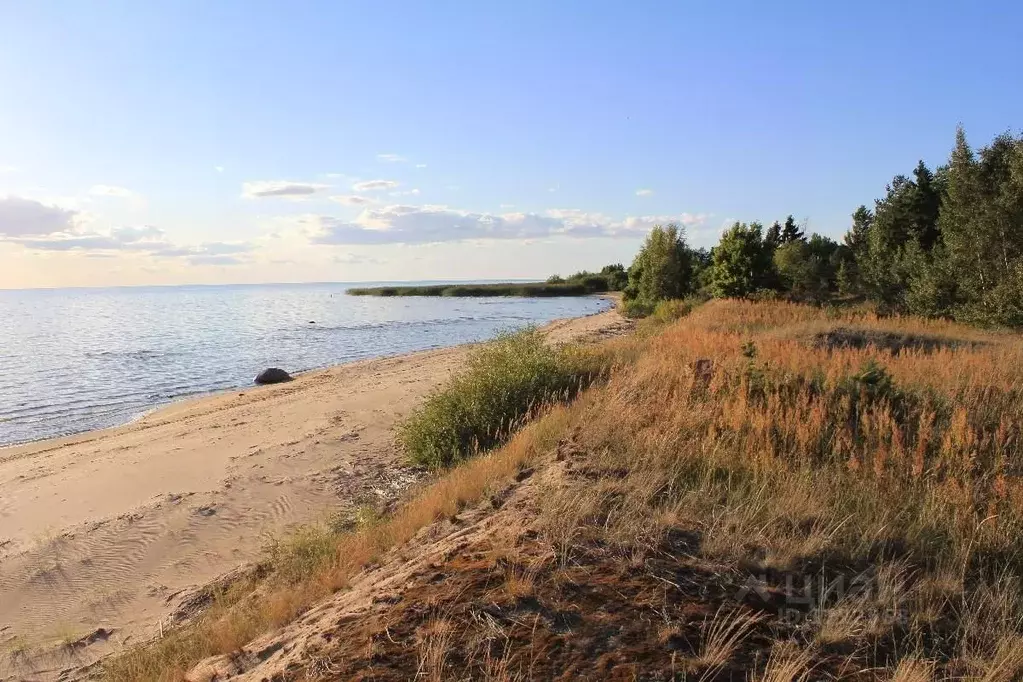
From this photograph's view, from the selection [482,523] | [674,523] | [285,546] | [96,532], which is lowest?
[96,532]

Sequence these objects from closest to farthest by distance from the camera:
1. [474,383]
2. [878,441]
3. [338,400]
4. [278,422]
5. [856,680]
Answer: [856,680] → [878,441] → [474,383] → [278,422] → [338,400]

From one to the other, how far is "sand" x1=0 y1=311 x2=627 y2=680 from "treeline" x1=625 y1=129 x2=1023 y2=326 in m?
19.1

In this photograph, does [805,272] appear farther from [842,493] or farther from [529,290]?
[529,290]

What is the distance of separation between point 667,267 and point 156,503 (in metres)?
42.7

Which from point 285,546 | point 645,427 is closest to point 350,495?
point 285,546

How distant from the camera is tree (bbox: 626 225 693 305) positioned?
157ft

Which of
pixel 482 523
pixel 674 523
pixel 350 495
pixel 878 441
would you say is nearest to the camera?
pixel 674 523

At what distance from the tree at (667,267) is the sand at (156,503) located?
3469 centimetres

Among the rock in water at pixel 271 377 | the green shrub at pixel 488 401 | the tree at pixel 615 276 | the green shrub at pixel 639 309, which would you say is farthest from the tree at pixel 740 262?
the tree at pixel 615 276

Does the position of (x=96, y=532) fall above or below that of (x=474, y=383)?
below

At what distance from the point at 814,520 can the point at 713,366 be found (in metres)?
4.64

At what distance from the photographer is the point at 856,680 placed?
9.66 feet

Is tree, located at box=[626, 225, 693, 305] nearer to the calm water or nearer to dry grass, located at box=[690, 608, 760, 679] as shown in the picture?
the calm water

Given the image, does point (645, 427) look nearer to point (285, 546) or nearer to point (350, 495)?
point (285, 546)
